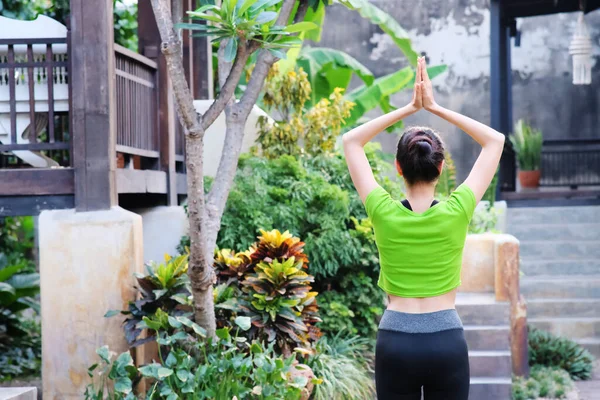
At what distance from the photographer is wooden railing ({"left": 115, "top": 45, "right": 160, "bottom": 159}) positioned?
23.1 ft

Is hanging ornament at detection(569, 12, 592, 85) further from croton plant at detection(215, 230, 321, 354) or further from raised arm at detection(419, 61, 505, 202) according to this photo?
raised arm at detection(419, 61, 505, 202)

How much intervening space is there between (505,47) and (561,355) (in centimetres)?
601

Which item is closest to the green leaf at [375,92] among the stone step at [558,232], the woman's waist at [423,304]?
the stone step at [558,232]

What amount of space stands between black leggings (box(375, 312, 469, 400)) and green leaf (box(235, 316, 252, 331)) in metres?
2.65

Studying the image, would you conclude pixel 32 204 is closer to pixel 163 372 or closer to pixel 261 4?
pixel 163 372

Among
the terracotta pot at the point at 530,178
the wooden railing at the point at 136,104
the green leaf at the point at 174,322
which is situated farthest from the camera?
the terracotta pot at the point at 530,178

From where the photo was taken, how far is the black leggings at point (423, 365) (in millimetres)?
3170

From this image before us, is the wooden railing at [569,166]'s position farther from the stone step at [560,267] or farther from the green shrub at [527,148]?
the stone step at [560,267]

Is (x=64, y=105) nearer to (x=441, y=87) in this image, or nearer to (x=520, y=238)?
(x=520, y=238)

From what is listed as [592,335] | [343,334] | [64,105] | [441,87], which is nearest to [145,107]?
[64,105]

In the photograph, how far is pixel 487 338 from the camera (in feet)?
26.7

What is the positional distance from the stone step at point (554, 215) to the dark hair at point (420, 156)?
9.08m

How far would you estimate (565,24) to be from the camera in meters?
15.5

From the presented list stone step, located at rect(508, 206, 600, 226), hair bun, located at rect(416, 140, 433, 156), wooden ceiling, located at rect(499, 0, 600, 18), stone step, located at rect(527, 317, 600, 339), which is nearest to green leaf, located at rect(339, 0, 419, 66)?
wooden ceiling, located at rect(499, 0, 600, 18)
